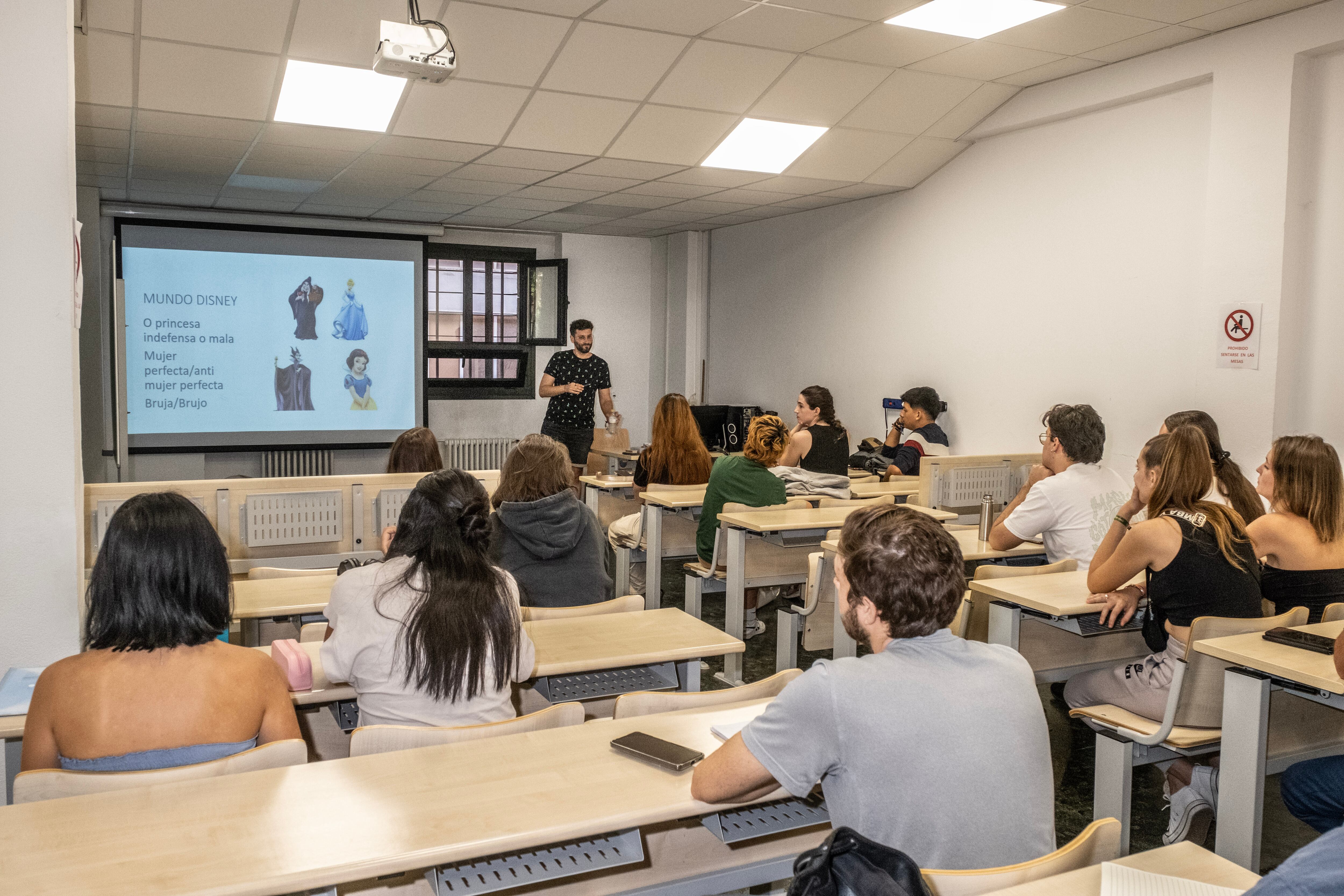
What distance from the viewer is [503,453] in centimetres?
1005

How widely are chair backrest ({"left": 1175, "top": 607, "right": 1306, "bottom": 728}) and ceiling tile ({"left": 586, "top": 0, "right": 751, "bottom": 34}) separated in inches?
134

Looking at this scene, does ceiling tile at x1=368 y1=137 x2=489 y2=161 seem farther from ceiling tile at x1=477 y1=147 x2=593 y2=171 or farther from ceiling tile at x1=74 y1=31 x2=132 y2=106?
ceiling tile at x1=74 y1=31 x2=132 y2=106

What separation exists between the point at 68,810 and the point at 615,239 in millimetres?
9243

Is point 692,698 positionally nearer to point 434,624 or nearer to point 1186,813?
point 434,624

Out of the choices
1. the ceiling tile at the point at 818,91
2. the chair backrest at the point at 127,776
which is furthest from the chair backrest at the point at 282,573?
the ceiling tile at the point at 818,91

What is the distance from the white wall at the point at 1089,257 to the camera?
15.8ft

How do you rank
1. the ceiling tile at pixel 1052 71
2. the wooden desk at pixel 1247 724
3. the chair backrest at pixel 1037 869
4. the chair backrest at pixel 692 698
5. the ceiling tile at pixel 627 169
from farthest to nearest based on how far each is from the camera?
1. the ceiling tile at pixel 627 169
2. the ceiling tile at pixel 1052 71
3. the wooden desk at pixel 1247 724
4. the chair backrest at pixel 692 698
5. the chair backrest at pixel 1037 869

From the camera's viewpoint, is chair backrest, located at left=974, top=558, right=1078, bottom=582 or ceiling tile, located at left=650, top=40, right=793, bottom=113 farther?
ceiling tile, located at left=650, top=40, right=793, bottom=113

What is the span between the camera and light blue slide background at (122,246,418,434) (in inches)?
299

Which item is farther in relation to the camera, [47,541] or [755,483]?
[755,483]

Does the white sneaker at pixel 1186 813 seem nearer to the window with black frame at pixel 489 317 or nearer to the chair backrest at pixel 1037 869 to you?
the chair backrest at pixel 1037 869

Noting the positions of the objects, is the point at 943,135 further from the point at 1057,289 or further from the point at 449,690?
the point at 449,690


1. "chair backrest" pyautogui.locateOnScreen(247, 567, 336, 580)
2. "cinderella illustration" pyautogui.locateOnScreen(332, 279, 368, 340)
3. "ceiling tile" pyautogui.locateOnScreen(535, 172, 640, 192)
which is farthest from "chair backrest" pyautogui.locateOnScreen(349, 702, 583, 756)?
"cinderella illustration" pyautogui.locateOnScreen(332, 279, 368, 340)

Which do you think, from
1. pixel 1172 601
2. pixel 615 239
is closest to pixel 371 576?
pixel 1172 601
